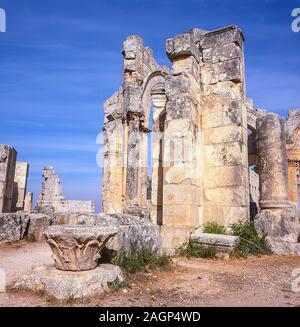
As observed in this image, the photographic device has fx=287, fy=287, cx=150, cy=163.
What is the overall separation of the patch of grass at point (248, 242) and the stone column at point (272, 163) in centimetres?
101

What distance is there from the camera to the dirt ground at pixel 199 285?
292cm

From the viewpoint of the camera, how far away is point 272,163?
6.86 m

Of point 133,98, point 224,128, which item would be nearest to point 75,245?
point 224,128

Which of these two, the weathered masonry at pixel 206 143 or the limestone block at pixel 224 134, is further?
the limestone block at pixel 224 134

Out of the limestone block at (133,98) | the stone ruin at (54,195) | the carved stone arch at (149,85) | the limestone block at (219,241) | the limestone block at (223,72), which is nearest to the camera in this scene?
the limestone block at (219,241)

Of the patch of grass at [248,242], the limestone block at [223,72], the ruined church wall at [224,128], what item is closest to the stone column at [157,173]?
the ruined church wall at [224,128]

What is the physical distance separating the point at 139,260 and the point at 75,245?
4.04 feet

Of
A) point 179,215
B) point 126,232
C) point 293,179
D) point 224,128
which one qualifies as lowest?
point 126,232

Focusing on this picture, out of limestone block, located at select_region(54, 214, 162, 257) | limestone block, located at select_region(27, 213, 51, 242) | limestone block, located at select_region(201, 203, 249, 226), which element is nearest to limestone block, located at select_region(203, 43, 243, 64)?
limestone block, located at select_region(201, 203, 249, 226)

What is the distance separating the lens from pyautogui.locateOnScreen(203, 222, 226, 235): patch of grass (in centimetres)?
609

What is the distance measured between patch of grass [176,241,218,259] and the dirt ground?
220mm

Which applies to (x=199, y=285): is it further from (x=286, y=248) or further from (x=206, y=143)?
(x=206, y=143)

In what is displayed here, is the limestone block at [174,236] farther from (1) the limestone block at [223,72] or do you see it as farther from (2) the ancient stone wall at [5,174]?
(2) the ancient stone wall at [5,174]

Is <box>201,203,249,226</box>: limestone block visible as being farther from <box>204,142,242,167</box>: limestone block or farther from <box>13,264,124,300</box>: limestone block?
<box>13,264,124,300</box>: limestone block
